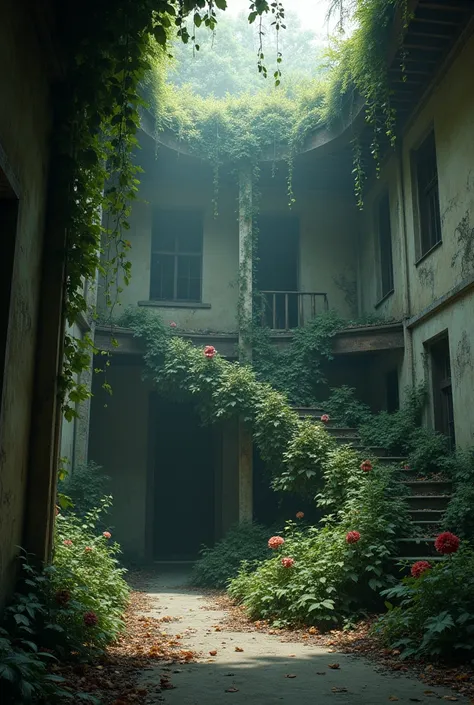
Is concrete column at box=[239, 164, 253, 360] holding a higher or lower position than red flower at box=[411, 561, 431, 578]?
higher

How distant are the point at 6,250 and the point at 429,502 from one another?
604cm

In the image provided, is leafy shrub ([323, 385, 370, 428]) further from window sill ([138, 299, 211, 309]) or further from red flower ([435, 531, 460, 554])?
red flower ([435, 531, 460, 554])

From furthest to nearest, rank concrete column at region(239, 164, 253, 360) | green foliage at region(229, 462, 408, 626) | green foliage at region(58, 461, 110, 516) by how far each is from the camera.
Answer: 1. concrete column at region(239, 164, 253, 360)
2. green foliage at region(58, 461, 110, 516)
3. green foliage at region(229, 462, 408, 626)

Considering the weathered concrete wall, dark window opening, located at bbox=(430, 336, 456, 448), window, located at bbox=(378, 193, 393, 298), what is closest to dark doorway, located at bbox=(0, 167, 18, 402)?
the weathered concrete wall

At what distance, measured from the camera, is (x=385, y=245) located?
12773mm

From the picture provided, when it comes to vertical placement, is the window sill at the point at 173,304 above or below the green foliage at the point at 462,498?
above

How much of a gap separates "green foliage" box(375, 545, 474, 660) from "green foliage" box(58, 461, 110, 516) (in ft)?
16.4

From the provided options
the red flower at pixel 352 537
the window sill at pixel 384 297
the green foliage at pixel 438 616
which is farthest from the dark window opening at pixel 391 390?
the green foliage at pixel 438 616

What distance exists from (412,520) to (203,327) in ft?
20.8

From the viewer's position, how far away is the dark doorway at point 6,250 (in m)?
4.17

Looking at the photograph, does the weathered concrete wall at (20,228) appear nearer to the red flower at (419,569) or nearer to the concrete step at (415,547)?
the red flower at (419,569)

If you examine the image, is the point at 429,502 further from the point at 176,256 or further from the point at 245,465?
the point at 176,256

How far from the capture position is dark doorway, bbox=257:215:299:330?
45.9ft

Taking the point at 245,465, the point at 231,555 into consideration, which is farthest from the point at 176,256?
the point at 231,555
